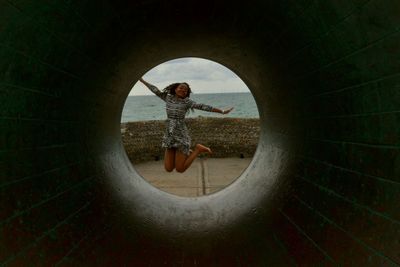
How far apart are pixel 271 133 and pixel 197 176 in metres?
5.32

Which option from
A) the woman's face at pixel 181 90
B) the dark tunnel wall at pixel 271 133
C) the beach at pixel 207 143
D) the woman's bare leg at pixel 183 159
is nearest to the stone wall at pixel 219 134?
the beach at pixel 207 143

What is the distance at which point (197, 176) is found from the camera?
830cm

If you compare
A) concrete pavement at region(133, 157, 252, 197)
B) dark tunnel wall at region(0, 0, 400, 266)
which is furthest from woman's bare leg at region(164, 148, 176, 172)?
concrete pavement at region(133, 157, 252, 197)

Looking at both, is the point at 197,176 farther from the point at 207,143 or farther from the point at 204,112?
the point at 204,112

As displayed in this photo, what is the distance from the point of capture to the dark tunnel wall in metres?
1.45

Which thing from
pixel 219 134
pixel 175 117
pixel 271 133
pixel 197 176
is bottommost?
pixel 197 176

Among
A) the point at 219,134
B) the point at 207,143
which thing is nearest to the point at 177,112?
the point at 207,143

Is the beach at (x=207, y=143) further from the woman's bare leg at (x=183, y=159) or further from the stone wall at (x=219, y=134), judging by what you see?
the woman's bare leg at (x=183, y=159)

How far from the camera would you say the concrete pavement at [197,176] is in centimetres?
689

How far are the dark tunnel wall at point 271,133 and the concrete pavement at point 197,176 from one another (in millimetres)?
3750

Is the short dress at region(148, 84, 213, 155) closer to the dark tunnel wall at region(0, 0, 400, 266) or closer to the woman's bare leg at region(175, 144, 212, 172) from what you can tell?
the woman's bare leg at region(175, 144, 212, 172)

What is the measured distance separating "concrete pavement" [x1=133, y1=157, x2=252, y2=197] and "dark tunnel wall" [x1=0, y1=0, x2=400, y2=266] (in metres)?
3.75

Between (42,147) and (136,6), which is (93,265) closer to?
(42,147)

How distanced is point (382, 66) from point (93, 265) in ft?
7.26
